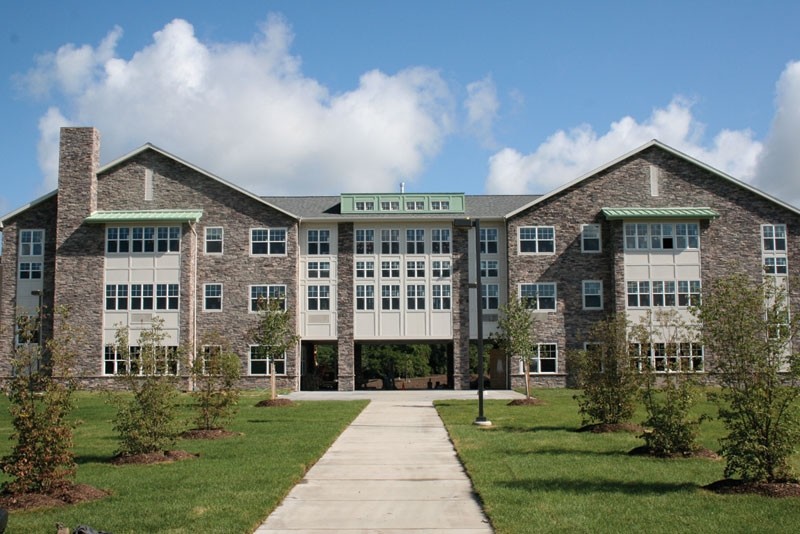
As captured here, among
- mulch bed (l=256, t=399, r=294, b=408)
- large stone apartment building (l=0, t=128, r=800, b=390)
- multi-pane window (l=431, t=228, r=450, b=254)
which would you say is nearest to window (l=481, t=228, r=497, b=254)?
large stone apartment building (l=0, t=128, r=800, b=390)

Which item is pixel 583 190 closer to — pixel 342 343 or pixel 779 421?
pixel 342 343

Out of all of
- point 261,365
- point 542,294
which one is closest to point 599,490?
point 542,294

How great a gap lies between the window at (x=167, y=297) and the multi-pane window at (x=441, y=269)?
1313 cm

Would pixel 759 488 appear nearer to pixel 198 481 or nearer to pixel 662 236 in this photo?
pixel 198 481

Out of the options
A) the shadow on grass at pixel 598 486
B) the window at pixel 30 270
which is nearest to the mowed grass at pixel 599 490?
the shadow on grass at pixel 598 486

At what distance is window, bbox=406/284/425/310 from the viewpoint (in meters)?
42.0

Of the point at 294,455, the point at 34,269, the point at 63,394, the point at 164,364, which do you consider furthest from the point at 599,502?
the point at 34,269

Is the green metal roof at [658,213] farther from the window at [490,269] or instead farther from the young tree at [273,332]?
the young tree at [273,332]

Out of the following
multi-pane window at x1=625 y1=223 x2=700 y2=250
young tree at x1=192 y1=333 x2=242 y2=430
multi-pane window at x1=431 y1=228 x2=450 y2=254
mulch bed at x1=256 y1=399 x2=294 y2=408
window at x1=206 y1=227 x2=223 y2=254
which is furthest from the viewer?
multi-pane window at x1=431 y1=228 x2=450 y2=254

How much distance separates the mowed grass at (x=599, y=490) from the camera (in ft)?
30.0

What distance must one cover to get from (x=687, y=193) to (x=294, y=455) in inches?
1249

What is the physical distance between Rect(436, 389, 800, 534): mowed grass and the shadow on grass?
0.5 inches

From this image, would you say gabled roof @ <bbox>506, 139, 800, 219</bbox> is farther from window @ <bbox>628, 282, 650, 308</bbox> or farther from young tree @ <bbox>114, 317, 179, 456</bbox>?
young tree @ <bbox>114, 317, 179, 456</bbox>

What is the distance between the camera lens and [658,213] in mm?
40000
